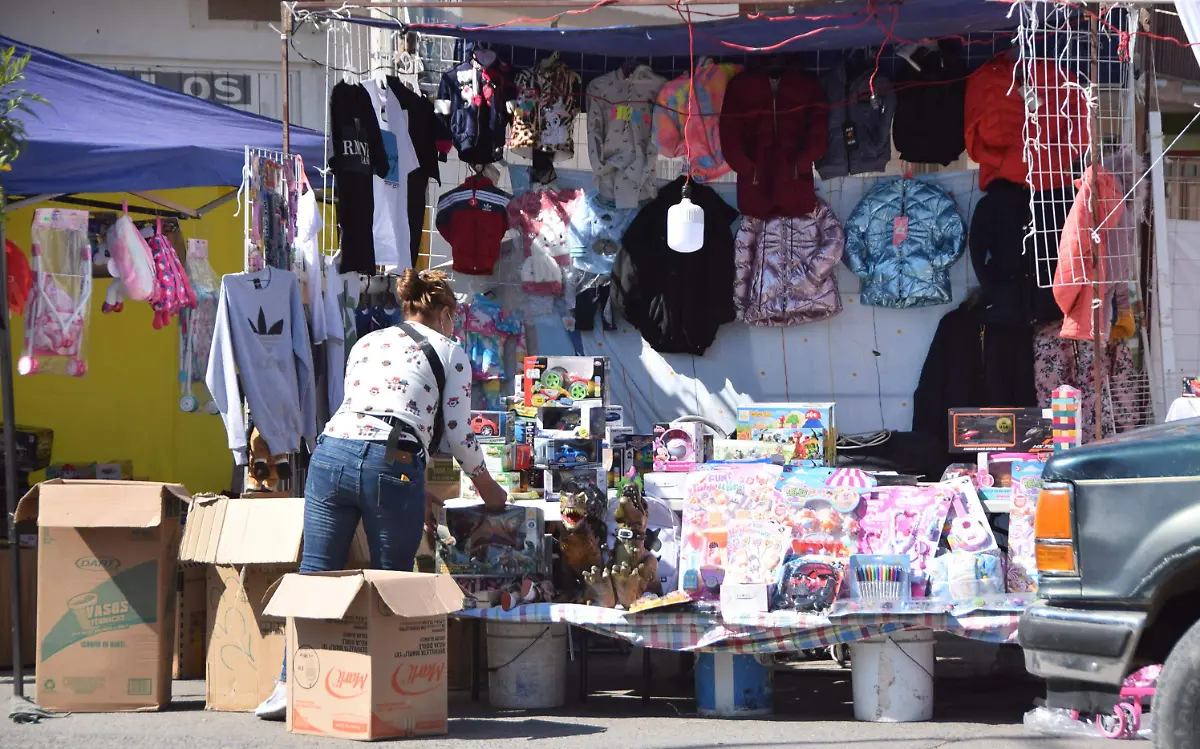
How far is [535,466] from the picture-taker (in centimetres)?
722

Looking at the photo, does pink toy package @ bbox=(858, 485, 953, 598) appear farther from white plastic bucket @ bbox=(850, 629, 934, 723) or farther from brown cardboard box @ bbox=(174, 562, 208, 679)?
brown cardboard box @ bbox=(174, 562, 208, 679)

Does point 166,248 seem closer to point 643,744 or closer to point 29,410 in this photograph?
point 29,410

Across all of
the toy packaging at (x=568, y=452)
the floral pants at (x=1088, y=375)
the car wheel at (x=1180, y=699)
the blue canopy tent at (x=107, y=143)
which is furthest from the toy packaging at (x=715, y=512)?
the blue canopy tent at (x=107, y=143)

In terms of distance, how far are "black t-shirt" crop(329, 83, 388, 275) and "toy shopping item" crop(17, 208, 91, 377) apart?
4.95 ft

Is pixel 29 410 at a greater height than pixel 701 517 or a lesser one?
greater

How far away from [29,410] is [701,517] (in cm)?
612

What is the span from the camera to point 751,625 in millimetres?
6160

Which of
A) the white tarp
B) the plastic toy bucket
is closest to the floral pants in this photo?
the white tarp

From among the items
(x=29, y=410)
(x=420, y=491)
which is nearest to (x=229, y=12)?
(x=29, y=410)

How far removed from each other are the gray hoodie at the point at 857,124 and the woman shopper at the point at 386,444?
398 centimetres

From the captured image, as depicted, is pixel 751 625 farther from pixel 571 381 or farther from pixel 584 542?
pixel 571 381

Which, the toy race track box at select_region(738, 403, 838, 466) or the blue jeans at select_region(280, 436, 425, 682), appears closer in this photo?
the blue jeans at select_region(280, 436, 425, 682)

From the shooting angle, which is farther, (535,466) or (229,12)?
(229,12)

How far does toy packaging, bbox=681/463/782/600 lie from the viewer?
6703mm
